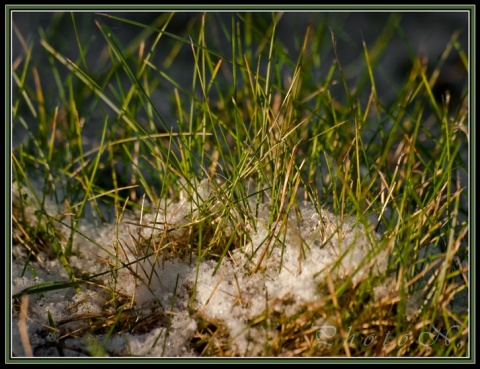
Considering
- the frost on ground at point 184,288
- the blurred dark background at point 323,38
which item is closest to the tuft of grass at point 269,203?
the frost on ground at point 184,288

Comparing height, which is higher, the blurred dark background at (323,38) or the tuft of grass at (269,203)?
the blurred dark background at (323,38)

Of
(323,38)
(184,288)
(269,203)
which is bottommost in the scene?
(184,288)

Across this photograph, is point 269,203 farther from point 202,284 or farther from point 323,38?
point 323,38

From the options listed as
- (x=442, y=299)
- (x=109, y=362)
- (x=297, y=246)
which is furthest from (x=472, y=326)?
(x=109, y=362)

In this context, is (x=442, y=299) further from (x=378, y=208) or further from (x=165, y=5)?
(x=165, y=5)

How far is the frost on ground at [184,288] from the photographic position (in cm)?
106

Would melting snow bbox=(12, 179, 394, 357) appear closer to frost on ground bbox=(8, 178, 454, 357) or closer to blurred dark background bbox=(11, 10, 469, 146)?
frost on ground bbox=(8, 178, 454, 357)

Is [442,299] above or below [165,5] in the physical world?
below

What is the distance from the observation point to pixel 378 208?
115 centimetres

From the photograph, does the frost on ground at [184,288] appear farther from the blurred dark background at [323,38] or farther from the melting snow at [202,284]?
the blurred dark background at [323,38]

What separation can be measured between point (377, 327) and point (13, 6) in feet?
2.87

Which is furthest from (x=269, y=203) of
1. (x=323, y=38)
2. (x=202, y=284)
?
(x=323, y=38)

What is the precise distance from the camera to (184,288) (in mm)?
1149

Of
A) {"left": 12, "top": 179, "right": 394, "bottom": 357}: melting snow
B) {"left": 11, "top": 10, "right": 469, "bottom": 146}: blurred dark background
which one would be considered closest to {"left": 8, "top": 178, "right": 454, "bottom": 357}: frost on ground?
{"left": 12, "top": 179, "right": 394, "bottom": 357}: melting snow
